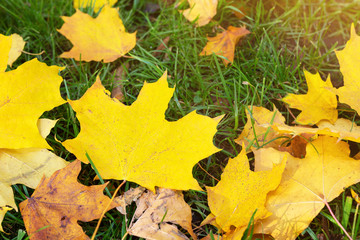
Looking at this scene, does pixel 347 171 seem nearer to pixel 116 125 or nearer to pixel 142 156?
pixel 142 156

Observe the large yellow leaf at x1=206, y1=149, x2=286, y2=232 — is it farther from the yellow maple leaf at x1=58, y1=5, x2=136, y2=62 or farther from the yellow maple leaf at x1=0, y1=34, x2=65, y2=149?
the yellow maple leaf at x1=58, y1=5, x2=136, y2=62

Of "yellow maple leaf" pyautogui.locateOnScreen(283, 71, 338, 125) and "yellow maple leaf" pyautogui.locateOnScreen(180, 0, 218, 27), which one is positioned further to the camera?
"yellow maple leaf" pyautogui.locateOnScreen(180, 0, 218, 27)

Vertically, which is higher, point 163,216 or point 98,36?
point 98,36

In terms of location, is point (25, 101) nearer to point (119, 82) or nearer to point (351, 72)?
point (119, 82)

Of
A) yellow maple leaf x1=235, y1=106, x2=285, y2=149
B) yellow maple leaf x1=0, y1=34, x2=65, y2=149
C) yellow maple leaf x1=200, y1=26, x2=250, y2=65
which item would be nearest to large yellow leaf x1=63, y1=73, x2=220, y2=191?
yellow maple leaf x1=0, y1=34, x2=65, y2=149

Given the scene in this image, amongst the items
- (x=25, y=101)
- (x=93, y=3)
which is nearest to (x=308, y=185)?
(x=25, y=101)

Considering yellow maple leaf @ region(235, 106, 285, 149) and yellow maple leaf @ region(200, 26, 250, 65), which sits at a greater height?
yellow maple leaf @ region(200, 26, 250, 65)

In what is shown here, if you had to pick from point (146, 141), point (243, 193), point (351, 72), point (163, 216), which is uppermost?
point (351, 72)
